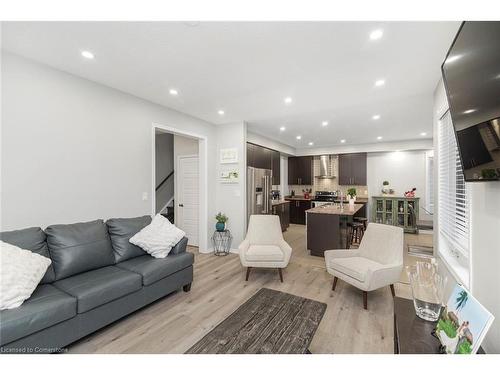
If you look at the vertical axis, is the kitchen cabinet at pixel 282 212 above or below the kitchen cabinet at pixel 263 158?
below

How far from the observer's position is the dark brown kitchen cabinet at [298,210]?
766 centimetres

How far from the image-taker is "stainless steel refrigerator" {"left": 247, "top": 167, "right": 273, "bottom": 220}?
495 cm

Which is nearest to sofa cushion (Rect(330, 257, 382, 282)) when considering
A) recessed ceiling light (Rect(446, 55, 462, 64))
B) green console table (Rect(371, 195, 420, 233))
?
recessed ceiling light (Rect(446, 55, 462, 64))

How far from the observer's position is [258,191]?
5301 millimetres

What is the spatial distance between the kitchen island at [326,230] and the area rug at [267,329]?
2.52m

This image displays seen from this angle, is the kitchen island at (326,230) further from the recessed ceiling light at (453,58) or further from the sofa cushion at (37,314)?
the sofa cushion at (37,314)

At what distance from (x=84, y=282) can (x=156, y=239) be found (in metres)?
0.83

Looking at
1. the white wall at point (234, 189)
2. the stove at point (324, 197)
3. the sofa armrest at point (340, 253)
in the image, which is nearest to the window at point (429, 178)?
the stove at point (324, 197)

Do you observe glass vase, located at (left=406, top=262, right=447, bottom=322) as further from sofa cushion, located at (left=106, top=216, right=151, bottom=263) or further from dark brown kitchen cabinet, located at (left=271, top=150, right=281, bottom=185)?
dark brown kitchen cabinet, located at (left=271, top=150, right=281, bottom=185)

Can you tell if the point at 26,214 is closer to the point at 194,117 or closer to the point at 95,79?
the point at 95,79

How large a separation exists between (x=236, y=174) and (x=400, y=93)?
9.91 feet

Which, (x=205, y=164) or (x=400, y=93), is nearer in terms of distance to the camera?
(x=400, y=93)

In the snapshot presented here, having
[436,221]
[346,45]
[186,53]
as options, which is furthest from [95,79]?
[436,221]
